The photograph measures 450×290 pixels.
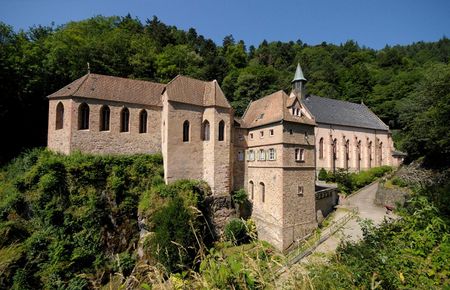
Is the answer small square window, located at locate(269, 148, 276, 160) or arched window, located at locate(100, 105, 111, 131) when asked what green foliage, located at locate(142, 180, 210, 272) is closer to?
small square window, located at locate(269, 148, 276, 160)

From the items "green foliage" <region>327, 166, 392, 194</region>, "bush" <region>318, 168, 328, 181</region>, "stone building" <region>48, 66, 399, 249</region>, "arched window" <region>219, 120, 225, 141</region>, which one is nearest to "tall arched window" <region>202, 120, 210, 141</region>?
"stone building" <region>48, 66, 399, 249</region>

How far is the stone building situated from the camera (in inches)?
800

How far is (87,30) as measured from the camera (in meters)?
41.3

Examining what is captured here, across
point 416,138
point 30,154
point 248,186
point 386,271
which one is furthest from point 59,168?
point 416,138

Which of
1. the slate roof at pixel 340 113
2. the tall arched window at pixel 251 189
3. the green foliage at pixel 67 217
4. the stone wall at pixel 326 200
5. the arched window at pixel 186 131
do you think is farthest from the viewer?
the slate roof at pixel 340 113

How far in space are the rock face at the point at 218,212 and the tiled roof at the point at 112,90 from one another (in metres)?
11.5

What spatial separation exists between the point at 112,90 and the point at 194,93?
7.97 meters

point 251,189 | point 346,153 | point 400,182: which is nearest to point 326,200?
point 251,189

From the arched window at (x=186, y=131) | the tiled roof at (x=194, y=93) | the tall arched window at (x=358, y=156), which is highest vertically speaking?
the tiled roof at (x=194, y=93)

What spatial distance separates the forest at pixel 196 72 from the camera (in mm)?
23938

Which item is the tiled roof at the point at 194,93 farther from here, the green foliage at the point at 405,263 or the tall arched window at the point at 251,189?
the green foliage at the point at 405,263

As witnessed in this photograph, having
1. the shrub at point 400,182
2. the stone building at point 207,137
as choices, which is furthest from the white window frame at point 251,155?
the shrub at point 400,182

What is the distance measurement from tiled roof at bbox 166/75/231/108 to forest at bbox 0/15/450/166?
50.0 feet

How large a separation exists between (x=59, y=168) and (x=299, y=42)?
10656cm
